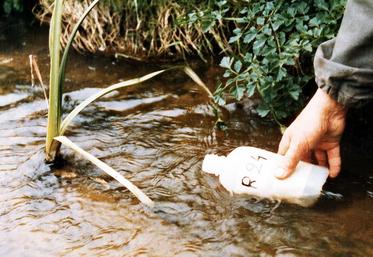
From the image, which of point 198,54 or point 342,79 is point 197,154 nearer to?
point 342,79

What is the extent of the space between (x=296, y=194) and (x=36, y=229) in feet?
3.35

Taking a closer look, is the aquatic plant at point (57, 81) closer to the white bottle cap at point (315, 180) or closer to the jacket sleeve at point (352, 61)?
the white bottle cap at point (315, 180)

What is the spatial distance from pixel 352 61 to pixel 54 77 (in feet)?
4.06

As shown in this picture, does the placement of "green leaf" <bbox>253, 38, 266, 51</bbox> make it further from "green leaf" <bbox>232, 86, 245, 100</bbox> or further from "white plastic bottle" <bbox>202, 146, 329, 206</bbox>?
"white plastic bottle" <bbox>202, 146, 329, 206</bbox>

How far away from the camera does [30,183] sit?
231cm

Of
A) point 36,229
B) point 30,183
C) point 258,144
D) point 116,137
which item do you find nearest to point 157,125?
point 116,137

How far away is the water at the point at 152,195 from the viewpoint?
1938mm

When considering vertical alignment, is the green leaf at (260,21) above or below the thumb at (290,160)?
above

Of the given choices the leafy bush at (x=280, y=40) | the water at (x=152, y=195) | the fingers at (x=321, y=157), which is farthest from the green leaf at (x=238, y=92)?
the fingers at (x=321, y=157)

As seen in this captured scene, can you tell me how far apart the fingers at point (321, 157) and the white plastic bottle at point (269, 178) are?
12cm

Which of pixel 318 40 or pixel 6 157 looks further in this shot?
pixel 6 157

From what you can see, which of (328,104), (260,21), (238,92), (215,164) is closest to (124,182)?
(215,164)

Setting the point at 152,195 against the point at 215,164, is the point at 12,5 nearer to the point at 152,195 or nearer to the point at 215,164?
the point at 152,195

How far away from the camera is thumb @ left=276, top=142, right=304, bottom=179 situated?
6.31 feet
